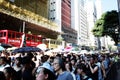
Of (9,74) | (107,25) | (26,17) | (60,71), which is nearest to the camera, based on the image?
(9,74)

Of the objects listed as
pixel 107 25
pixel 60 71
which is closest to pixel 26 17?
pixel 107 25

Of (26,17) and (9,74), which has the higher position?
(26,17)

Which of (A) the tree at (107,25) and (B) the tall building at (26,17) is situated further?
(B) the tall building at (26,17)

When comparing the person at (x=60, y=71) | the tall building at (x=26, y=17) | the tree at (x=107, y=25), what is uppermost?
the tall building at (x=26, y=17)

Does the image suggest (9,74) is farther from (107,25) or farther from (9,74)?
(107,25)

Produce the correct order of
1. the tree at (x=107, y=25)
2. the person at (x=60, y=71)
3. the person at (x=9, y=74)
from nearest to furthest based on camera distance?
the person at (x=9, y=74)
the person at (x=60, y=71)
the tree at (x=107, y=25)

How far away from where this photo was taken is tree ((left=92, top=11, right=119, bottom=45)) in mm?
32625

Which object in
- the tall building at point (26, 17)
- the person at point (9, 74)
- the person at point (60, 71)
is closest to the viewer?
the person at point (9, 74)

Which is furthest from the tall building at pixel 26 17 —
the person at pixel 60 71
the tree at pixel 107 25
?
the person at pixel 60 71

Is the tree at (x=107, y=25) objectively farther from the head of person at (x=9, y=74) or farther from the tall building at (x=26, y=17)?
the head of person at (x=9, y=74)

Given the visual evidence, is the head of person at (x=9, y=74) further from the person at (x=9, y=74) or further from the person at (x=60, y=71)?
the person at (x=60, y=71)

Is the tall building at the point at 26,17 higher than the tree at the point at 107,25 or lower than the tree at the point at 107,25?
higher

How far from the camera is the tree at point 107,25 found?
32.6m

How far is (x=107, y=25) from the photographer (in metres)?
33.1
